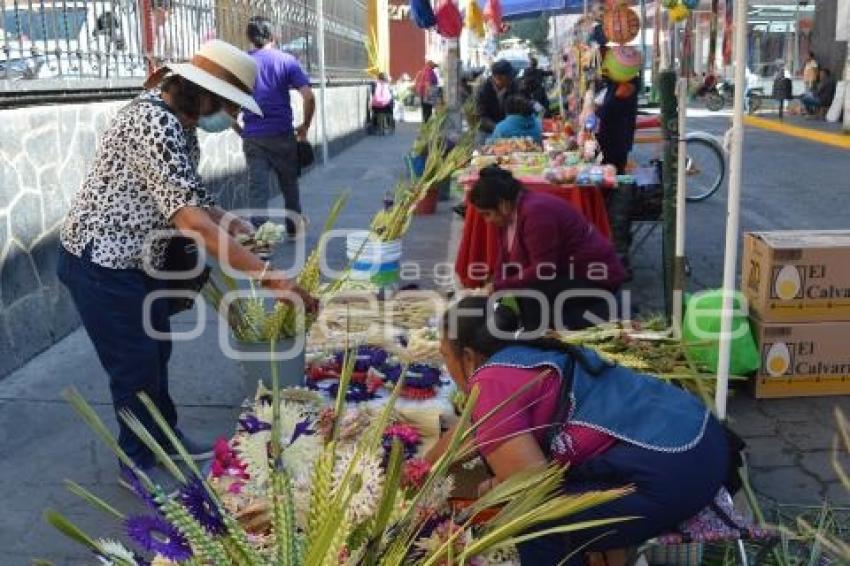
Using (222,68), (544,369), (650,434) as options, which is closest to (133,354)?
(222,68)

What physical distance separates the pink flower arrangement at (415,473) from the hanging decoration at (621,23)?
534 cm

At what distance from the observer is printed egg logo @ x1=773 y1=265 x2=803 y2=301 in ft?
13.8

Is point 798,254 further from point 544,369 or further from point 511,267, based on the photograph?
point 544,369

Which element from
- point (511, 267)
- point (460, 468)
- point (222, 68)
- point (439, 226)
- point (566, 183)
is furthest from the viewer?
point (439, 226)

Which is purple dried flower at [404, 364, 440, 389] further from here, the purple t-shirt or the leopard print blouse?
the purple t-shirt

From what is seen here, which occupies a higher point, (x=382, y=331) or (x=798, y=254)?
(x=798, y=254)

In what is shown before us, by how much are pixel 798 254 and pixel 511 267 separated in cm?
138

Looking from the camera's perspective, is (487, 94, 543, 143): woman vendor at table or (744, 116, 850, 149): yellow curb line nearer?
(487, 94, 543, 143): woman vendor at table

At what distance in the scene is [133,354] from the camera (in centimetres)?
329

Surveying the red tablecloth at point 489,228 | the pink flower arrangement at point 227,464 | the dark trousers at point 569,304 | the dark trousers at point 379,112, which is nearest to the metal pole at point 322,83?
the dark trousers at point 379,112

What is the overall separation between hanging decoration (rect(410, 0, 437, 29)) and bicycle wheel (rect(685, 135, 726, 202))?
3124mm

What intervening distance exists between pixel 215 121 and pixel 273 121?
427 cm

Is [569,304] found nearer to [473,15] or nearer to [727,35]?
[727,35]

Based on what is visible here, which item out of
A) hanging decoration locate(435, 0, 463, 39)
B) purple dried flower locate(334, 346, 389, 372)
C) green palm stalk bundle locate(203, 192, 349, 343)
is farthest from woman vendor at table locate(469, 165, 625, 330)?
hanging decoration locate(435, 0, 463, 39)
